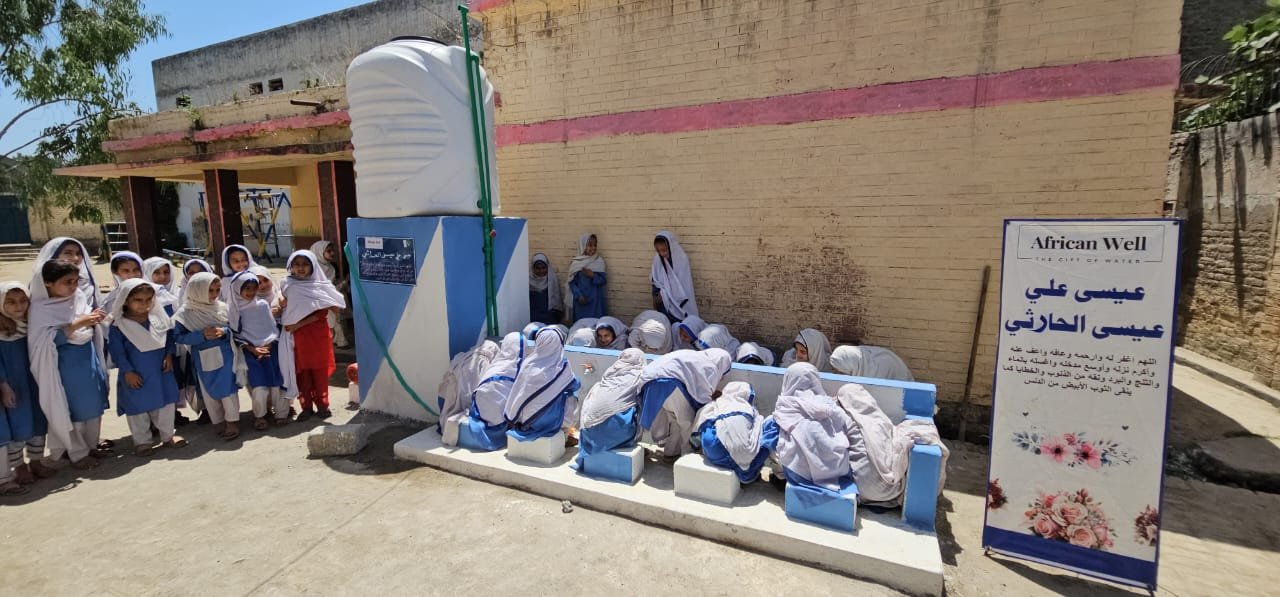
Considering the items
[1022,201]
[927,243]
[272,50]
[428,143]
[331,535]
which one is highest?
[272,50]

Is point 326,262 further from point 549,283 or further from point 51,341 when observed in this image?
point 51,341

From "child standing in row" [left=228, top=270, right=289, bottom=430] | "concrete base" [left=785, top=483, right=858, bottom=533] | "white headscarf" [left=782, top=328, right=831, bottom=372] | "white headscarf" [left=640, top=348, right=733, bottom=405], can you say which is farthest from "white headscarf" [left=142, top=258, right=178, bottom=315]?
"white headscarf" [left=782, top=328, right=831, bottom=372]

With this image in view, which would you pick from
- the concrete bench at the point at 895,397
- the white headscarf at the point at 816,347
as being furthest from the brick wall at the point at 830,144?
the concrete bench at the point at 895,397

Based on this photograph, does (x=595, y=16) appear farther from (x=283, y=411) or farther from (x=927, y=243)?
(x=283, y=411)

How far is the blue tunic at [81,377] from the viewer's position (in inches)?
149

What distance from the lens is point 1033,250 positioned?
2.84 meters

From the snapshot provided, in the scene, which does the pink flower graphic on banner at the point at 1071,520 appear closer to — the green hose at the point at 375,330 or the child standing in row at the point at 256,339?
the green hose at the point at 375,330

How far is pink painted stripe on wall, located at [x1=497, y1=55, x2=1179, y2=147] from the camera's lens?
4.08 m

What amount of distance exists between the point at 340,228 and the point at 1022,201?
7548 millimetres

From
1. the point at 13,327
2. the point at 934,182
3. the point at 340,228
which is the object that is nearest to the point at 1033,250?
the point at 934,182

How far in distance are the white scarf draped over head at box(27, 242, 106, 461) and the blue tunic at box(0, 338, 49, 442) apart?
42mm

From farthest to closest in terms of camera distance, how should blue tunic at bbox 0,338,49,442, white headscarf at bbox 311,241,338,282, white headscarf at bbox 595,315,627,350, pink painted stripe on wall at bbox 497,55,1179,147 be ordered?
white headscarf at bbox 311,241,338,282 → white headscarf at bbox 595,315,627,350 → pink painted stripe on wall at bbox 497,55,1179,147 → blue tunic at bbox 0,338,49,442

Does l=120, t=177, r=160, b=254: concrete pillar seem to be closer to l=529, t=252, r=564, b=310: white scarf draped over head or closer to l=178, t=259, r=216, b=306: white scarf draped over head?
l=178, t=259, r=216, b=306: white scarf draped over head

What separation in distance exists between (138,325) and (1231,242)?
1005 cm
